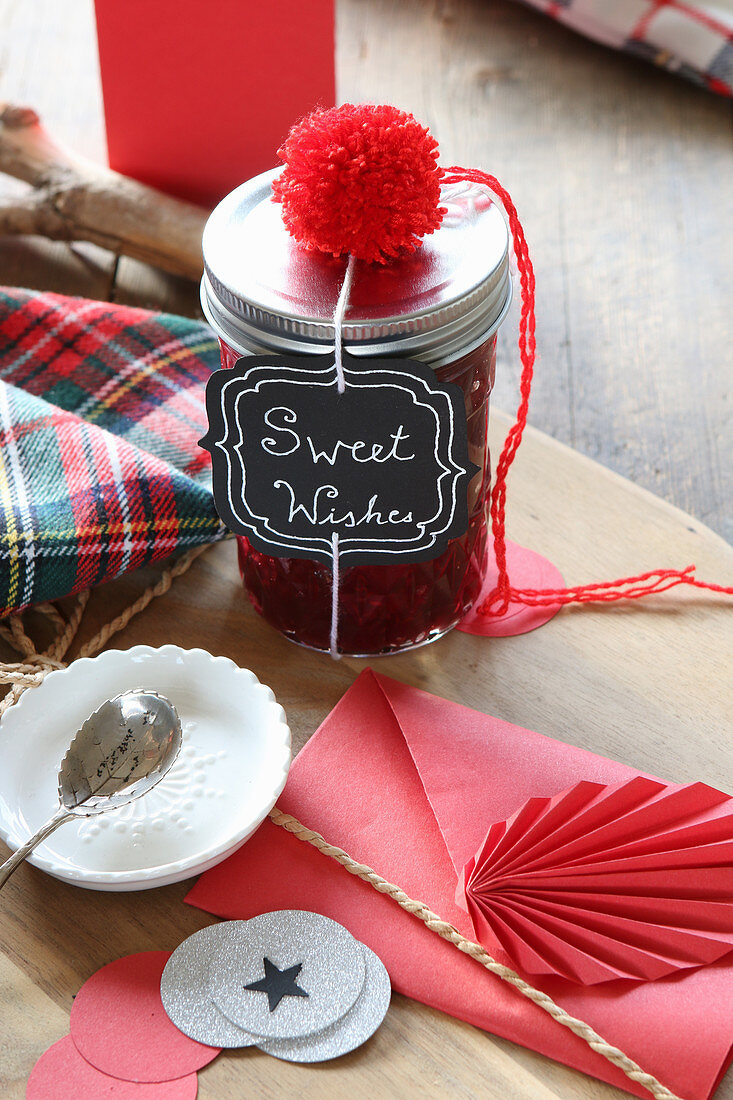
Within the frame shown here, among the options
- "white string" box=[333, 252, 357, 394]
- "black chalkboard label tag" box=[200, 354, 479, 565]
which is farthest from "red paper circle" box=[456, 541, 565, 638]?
"white string" box=[333, 252, 357, 394]

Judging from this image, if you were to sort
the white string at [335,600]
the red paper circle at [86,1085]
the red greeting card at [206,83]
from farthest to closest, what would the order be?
the red greeting card at [206,83] → the white string at [335,600] → the red paper circle at [86,1085]

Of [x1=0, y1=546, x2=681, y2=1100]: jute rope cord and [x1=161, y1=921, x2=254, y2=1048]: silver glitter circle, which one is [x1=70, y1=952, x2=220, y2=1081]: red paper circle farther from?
[x1=0, y1=546, x2=681, y2=1100]: jute rope cord

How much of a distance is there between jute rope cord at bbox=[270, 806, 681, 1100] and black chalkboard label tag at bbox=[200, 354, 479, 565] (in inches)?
6.1

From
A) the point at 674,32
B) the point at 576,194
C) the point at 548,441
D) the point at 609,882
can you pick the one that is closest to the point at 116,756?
the point at 609,882

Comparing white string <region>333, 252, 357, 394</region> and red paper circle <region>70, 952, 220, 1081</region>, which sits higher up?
white string <region>333, 252, 357, 394</region>

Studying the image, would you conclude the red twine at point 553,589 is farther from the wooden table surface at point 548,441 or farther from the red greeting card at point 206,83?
the red greeting card at point 206,83

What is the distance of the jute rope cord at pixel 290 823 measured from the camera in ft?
1.69

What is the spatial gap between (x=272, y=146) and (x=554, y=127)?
417mm

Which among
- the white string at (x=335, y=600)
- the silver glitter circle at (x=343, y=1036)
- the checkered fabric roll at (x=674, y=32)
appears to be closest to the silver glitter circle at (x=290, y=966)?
the silver glitter circle at (x=343, y=1036)

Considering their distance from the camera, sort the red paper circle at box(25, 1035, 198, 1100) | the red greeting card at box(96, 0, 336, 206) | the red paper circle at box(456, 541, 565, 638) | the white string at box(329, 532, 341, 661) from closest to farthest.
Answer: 1. the red paper circle at box(25, 1035, 198, 1100)
2. the white string at box(329, 532, 341, 661)
3. the red paper circle at box(456, 541, 565, 638)
4. the red greeting card at box(96, 0, 336, 206)

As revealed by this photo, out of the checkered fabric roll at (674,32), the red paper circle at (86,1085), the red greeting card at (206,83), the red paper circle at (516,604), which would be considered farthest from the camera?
the checkered fabric roll at (674,32)

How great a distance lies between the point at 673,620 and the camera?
0.73m

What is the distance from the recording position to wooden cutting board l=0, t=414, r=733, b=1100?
0.52 m

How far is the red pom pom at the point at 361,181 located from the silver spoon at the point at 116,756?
264 millimetres
